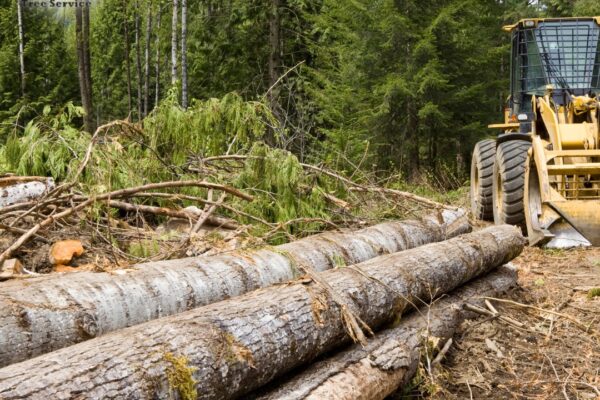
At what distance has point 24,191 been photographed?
6223 millimetres

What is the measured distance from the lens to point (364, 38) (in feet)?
58.4

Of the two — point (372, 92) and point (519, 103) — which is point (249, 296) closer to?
point (519, 103)

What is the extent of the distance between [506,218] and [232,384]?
6.55m

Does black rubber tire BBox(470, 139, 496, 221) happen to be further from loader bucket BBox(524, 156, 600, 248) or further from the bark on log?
the bark on log

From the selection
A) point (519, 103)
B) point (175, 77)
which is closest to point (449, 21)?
point (519, 103)

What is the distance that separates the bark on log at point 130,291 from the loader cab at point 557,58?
5.69 m

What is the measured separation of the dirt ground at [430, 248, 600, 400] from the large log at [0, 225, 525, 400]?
569 millimetres

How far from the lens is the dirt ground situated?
420 cm

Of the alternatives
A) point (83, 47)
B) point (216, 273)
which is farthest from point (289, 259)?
point (83, 47)

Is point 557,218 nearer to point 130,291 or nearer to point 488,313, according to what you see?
point 488,313

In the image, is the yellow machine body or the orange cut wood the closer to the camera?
the orange cut wood

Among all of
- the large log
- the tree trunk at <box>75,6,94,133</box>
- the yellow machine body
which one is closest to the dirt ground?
the large log

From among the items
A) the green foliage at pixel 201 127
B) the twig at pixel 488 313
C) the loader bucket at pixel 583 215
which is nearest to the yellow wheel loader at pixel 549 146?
the loader bucket at pixel 583 215

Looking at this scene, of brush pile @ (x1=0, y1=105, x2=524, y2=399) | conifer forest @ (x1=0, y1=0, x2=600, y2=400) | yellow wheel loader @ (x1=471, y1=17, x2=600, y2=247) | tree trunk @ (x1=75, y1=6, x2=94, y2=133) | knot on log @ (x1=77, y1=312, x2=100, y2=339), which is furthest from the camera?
tree trunk @ (x1=75, y1=6, x2=94, y2=133)
